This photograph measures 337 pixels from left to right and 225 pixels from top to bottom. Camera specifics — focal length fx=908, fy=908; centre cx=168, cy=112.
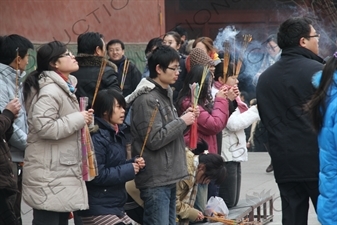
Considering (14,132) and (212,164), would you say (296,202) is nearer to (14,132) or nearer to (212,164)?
(212,164)

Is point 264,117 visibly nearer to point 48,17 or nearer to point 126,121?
point 126,121

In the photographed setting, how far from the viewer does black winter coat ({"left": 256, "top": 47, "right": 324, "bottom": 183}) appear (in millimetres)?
5676

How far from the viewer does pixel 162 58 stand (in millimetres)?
6520

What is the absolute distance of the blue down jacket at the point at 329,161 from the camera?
15.1ft

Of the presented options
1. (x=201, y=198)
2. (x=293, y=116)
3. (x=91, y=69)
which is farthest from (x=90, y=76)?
(x=293, y=116)

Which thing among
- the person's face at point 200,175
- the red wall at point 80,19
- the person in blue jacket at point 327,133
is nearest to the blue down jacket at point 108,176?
the person's face at point 200,175

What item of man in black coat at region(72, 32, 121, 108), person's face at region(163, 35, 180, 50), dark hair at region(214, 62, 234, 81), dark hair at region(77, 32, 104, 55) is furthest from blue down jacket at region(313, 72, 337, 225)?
person's face at region(163, 35, 180, 50)

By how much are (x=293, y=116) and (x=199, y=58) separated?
8.55ft

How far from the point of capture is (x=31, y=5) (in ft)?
40.7

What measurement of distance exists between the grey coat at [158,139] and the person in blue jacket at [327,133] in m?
1.77

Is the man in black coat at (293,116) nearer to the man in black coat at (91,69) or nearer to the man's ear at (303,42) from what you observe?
the man's ear at (303,42)

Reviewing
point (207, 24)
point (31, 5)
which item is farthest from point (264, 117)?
point (207, 24)

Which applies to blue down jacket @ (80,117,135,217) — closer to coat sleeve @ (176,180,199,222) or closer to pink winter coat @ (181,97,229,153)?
coat sleeve @ (176,180,199,222)

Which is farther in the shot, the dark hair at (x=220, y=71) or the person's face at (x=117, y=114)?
the dark hair at (x=220, y=71)
